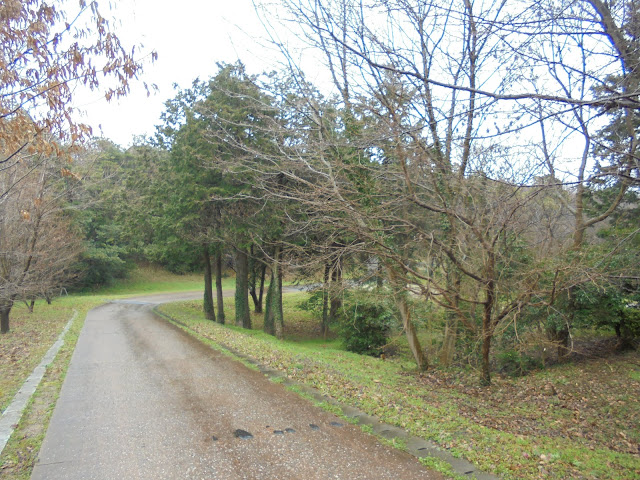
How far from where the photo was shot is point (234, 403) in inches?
243

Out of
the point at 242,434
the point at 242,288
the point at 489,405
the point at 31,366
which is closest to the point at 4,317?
the point at 31,366

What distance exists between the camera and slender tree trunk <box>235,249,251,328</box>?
17.7 metres

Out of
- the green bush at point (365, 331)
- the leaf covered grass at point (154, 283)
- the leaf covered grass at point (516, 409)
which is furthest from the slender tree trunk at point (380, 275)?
the leaf covered grass at point (154, 283)

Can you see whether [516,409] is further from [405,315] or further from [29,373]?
[29,373]

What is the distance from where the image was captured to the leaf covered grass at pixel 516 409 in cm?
459

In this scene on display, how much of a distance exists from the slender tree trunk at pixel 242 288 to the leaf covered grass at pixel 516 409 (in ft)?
20.3

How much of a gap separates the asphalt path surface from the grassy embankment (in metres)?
0.16

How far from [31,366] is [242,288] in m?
9.99

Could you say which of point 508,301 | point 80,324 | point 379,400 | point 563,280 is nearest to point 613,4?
point 563,280

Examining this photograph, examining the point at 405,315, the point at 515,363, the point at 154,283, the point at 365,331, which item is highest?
the point at 154,283

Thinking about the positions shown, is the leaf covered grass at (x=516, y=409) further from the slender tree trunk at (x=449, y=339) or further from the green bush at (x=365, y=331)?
the green bush at (x=365, y=331)

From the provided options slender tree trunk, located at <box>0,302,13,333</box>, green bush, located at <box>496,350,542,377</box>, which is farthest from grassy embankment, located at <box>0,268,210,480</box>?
green bush, located at <box>496,350,542,377</box>

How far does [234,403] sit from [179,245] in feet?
41.0

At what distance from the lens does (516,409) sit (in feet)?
24.4
